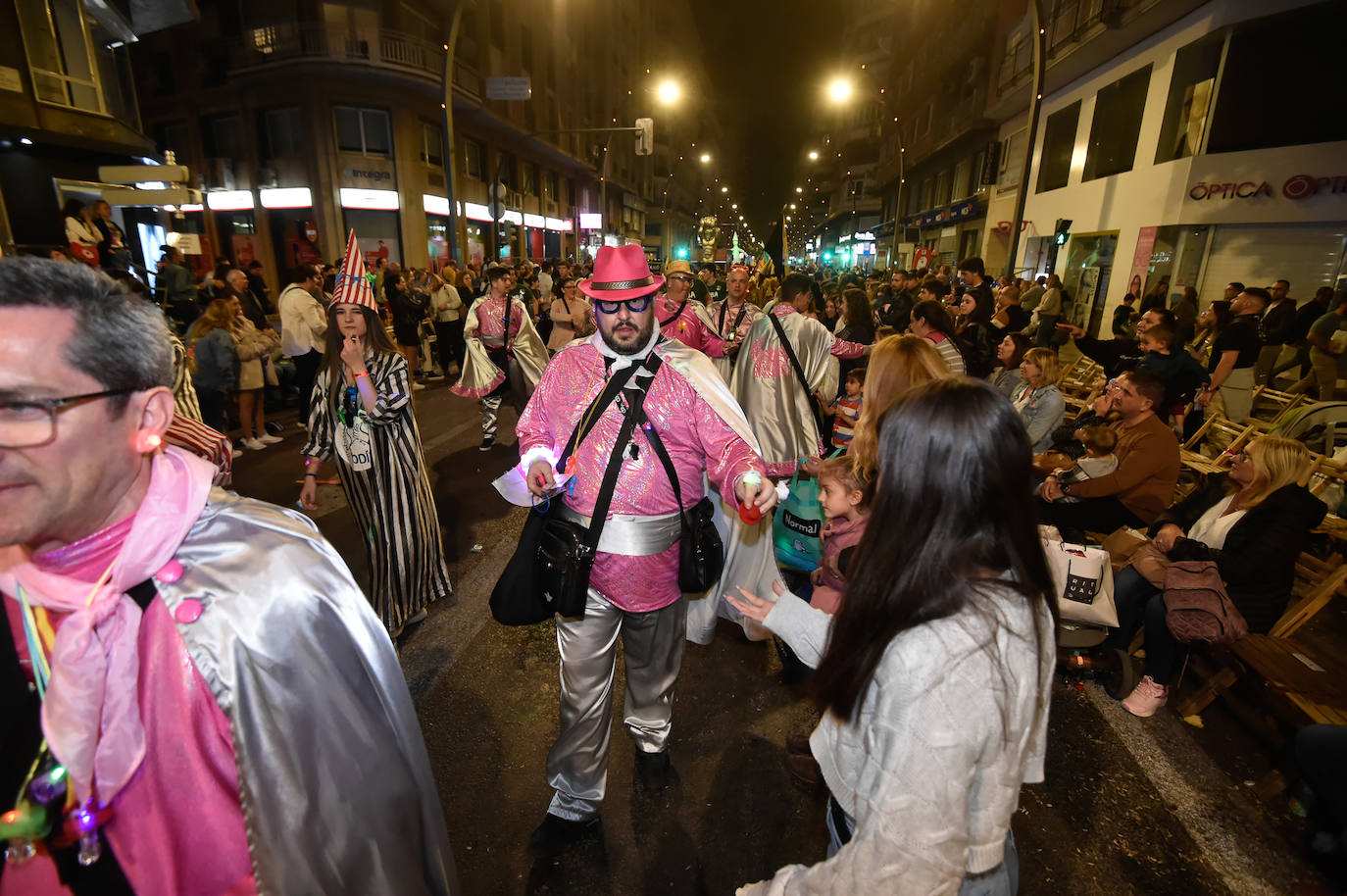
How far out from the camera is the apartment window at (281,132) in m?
22.8

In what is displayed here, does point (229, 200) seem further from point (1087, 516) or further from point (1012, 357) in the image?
point (1087, 516)

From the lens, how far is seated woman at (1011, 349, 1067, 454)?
17.4ft

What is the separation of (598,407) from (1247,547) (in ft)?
11.5

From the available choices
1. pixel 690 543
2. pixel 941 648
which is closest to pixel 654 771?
pixel 690 543

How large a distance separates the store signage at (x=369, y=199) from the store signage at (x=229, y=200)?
4.02 meters

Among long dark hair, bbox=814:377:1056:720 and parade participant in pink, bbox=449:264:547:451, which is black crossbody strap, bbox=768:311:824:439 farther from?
long dark hair, bbox=814:377:1056:720

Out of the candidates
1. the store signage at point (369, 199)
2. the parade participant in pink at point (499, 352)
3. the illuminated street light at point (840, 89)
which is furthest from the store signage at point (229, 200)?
the parade participant in pink at point (499, 352)

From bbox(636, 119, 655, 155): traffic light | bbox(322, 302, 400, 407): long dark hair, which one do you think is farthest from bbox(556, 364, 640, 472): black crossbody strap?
bbox(636, 119, 655, 155): traffic light

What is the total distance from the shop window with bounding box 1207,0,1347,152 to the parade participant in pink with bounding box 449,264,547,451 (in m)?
14.0

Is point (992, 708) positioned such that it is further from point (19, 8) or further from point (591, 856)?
point (19, 8)

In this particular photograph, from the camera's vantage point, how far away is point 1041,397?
17.6 feet

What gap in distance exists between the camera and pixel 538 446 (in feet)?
8.48

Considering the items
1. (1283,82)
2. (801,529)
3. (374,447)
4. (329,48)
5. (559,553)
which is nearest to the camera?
Result: (559,553)

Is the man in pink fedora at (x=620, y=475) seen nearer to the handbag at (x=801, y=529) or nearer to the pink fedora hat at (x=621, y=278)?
the pink fedora hat at (x=621, y=278)
